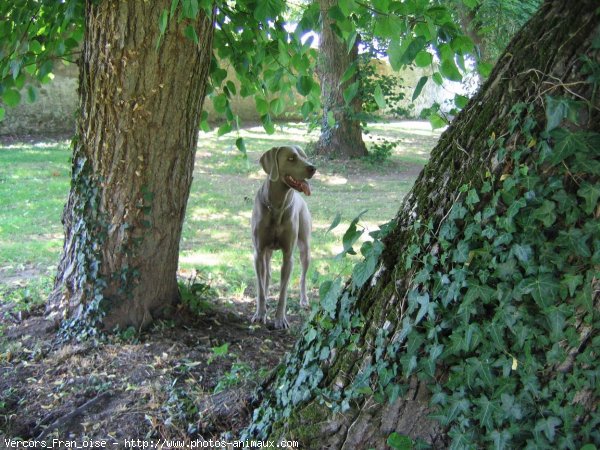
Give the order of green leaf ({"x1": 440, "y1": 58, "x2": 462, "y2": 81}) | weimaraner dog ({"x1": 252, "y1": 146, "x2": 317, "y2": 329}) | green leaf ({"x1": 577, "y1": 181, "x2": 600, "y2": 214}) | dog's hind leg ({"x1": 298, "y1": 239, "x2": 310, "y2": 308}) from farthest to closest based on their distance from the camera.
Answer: dog's hind leg ({"x1": 298, "y1": 239, "x2": 310, "y2": 308}) → weimaraner dog ({"x1": 252, "y1": 146, "x2": 317, "y2": 329}) → green leaf ({"x1": 440, "y1": 58, "x2": 462, "y2": 81}) → green leaf ({"x1": 577, "y1": 181, "x2": 600, "y2": 214})

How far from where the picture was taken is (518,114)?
2027 mm

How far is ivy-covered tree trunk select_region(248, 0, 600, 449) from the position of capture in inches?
75.2

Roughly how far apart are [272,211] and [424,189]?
9.81 ft

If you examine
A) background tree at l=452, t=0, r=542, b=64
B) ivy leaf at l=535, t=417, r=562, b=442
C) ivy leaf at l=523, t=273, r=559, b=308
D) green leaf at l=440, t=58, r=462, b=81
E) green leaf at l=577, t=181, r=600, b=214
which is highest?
background tree at l=452, t=0, r=542, b=64

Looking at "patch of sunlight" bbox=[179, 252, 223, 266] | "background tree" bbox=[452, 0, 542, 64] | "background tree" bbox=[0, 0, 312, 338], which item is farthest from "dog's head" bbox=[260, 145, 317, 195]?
"background tree" bbox=[452, 0, 542, 64]

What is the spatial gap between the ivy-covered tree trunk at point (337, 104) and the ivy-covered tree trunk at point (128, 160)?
9003mm

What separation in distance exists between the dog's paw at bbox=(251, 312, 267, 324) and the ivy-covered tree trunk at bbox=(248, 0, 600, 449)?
2663 mm

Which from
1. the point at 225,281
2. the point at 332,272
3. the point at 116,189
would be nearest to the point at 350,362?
the point at 116,189

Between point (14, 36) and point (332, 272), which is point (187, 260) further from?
point (14, 36)

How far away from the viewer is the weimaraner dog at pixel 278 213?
5199 millimetres

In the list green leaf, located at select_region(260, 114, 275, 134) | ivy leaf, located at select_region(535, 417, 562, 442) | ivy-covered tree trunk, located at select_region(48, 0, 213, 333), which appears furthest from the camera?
green leaf, located at select_region(260, 114, 275, 134)

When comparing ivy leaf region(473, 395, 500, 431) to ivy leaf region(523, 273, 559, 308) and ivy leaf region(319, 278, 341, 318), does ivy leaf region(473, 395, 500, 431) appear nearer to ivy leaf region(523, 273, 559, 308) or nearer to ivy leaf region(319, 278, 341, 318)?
ivy leaf region(523, 273, 559, 308)

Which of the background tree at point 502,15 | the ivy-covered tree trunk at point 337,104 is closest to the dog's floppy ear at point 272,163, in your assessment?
the background tree at point 502,15

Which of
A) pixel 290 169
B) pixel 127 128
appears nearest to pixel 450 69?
pixel 127 128
